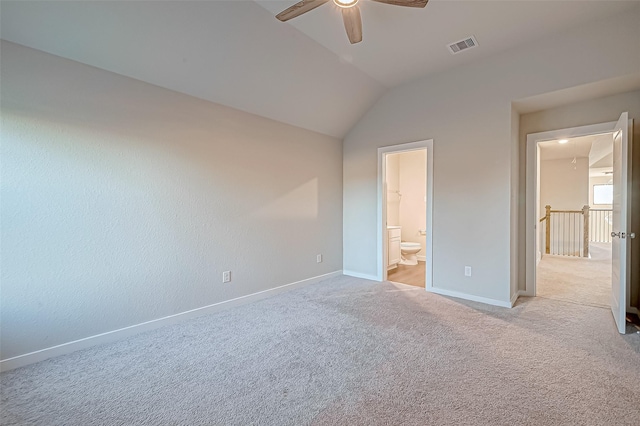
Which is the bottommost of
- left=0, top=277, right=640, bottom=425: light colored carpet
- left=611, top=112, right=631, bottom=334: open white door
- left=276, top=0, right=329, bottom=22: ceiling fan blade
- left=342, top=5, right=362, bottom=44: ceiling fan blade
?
left=0, top=277, right=640, bottom=425: light colored carpet

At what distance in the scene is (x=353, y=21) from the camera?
2.05m

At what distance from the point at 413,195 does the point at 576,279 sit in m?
3.10

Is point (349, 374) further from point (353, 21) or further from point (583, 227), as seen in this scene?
point (583, 227)

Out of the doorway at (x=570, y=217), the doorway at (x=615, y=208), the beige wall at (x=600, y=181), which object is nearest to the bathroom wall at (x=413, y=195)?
the doorway at (x=570, y=217)

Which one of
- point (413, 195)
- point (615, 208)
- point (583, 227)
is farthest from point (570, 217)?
point (615, 208)

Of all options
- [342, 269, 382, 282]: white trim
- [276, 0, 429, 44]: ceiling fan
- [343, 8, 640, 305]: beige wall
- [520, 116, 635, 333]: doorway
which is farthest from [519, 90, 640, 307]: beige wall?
[276, 0, 429, 44]: ceiling fan

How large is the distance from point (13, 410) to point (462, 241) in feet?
14.0

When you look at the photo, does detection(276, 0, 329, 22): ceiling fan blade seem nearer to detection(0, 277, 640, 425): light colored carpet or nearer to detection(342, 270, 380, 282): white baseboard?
detection(0, 277, 640, 425): light colored carpet

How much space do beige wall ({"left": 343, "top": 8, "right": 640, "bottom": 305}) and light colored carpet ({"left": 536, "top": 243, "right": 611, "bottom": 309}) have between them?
0.66 meters

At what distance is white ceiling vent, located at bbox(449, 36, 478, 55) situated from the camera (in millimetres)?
2959

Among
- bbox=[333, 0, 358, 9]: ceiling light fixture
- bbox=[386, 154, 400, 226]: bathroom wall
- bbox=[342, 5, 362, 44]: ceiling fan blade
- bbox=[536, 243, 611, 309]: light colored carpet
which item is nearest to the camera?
bbox=[333, 0, 358, 9]: ceiling light fixture

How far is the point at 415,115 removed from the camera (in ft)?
13.0

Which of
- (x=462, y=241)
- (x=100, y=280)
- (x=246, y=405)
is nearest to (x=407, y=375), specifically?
(x=246, y=405)

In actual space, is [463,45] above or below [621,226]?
above
